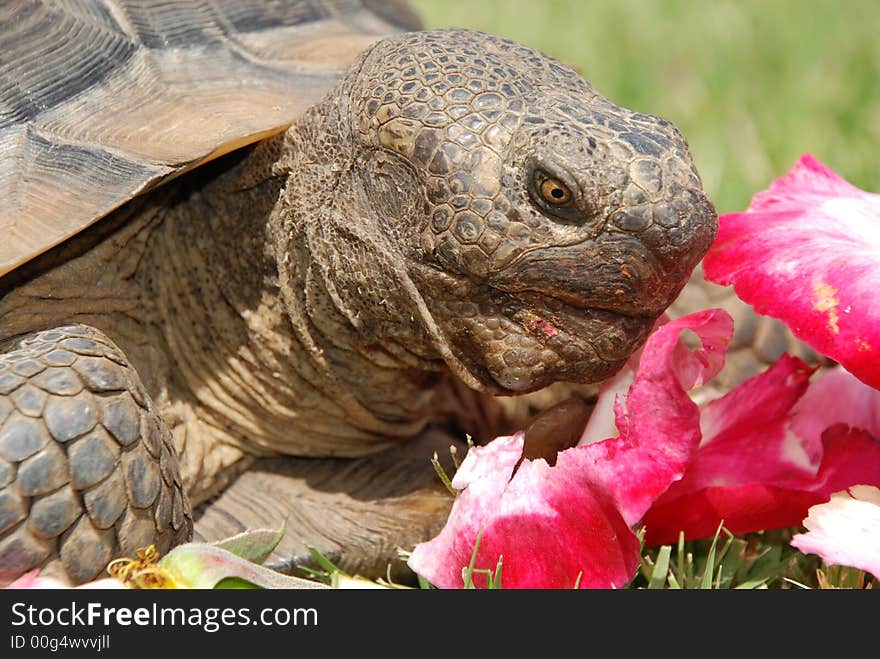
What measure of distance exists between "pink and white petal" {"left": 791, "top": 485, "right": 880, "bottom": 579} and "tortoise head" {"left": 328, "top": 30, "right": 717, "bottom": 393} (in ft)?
1.26

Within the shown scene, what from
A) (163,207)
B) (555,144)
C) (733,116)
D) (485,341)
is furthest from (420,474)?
(733,116)

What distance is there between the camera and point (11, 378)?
1598 mm

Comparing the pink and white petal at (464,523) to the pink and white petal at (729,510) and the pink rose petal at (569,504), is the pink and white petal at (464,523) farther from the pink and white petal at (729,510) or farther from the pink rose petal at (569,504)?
the pink and white petal at (729,510)

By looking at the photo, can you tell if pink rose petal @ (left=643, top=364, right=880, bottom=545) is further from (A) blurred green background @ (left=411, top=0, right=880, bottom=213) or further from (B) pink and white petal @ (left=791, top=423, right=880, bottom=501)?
(A) blurred green background @ (left=411, top=0, right=880, bottom=213)

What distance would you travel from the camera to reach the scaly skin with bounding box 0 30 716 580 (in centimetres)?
161

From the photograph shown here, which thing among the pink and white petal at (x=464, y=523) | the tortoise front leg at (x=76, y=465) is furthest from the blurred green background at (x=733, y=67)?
the tortoise front leg at (x=76, y=465)

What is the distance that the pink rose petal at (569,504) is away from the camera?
1.54 metres

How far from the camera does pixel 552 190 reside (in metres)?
1.62

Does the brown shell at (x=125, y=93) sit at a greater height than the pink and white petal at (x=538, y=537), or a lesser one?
greater

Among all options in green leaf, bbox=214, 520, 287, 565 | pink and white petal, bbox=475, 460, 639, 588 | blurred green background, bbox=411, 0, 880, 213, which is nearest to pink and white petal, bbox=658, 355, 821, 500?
pink and white petal, bbox=475, 460, 639, 588

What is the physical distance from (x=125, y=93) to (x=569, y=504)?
1.03 meters

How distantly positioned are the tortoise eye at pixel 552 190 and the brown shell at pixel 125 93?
1.73 feet
